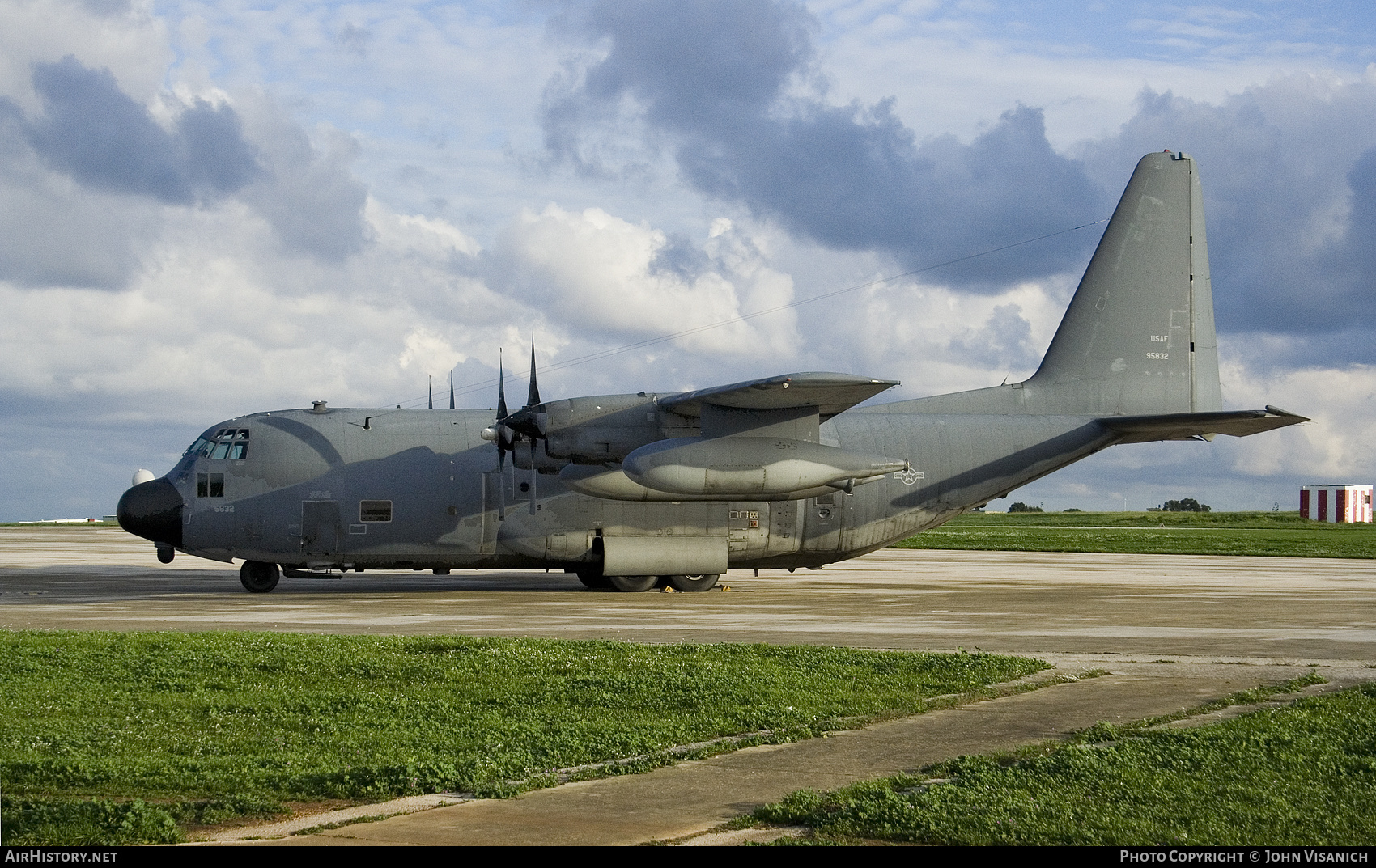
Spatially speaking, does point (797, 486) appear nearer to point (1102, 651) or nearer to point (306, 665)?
point (1102, 651)

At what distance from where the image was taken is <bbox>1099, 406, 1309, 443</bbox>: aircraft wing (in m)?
24.8

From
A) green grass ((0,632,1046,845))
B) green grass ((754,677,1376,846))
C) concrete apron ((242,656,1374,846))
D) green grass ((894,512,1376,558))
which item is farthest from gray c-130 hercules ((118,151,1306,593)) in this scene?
green grass ((894,512,1376,558))

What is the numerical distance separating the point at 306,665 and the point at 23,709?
314cm

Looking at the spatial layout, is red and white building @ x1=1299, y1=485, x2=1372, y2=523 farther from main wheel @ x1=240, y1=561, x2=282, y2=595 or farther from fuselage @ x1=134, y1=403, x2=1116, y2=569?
main wheel @ x1=240, y1=561, x2=282, y2=595

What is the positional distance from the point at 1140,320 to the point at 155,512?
2199cm

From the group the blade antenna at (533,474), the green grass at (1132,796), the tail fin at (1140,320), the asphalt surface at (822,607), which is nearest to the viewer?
the green grass at (1132,796)

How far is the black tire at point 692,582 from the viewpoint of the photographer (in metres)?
26.8

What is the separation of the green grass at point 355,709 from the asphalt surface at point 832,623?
0.80 m

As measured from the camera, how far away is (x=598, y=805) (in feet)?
24.2

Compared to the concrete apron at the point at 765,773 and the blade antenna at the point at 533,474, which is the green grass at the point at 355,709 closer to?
the concrete apron at the point at 765,773

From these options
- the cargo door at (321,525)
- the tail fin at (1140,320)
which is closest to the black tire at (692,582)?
the cargo door at (321,525)

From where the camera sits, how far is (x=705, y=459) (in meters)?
22.5

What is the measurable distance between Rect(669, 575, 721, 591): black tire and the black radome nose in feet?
34.0

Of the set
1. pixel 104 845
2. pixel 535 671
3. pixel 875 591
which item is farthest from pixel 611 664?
pixel 875 591
